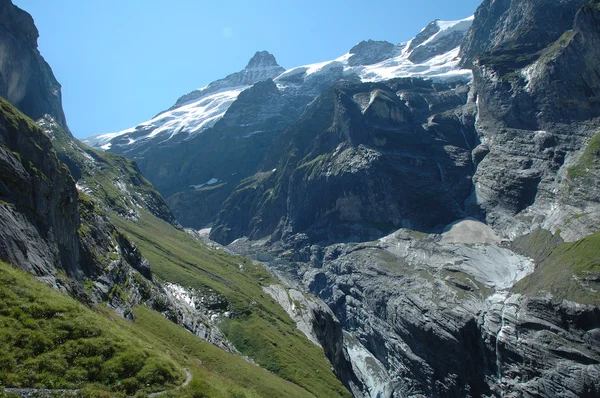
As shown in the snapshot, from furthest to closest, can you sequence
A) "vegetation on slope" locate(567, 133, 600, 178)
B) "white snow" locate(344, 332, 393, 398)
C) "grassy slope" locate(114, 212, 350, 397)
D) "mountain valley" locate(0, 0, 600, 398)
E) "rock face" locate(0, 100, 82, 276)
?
1. "vegetation on slope" locate(567, 133, 600, 178)
2. "white snow" locate(344, 332, 393, 398)
3. "grassy slope" locate(114, 212, 350, 397)
4. "rock face" locate(0, 100, 82, 276)
5. "mountain valley" locate(0, 0, 600, 398)

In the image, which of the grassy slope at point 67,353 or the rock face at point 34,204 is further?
the rock face at point 34,204

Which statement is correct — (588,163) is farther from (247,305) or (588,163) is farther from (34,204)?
(34,204)

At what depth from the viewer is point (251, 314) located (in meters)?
109

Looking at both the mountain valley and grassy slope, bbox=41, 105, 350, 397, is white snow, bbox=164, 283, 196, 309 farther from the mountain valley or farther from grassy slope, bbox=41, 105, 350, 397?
grassy slope, bbox=41, 105, 350, 397

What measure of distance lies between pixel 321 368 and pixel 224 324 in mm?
25744

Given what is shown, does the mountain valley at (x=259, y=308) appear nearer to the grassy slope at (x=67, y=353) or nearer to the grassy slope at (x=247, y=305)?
the grassy slope at (x=67, y=353)

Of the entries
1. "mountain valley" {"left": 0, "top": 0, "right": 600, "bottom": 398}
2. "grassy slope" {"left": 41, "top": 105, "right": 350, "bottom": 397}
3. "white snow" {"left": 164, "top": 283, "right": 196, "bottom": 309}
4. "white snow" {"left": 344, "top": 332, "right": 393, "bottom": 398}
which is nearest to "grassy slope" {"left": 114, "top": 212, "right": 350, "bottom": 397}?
"grassy slope" {"left": 41, "top": 105, "right": 350, "bottom": 397}

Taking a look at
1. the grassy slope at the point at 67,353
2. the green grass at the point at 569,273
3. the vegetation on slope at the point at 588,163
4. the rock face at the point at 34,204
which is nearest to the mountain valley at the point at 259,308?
the grassy slope at the point at 67,353

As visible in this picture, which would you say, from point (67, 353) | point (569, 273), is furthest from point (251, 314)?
point (569, 273)

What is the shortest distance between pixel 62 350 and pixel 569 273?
149368 millimetres

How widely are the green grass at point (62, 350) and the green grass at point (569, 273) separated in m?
135

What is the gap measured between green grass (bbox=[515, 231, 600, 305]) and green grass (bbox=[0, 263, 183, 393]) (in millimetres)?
134548

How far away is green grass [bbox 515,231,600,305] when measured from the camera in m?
126

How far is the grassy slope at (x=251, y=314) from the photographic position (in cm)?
8019
